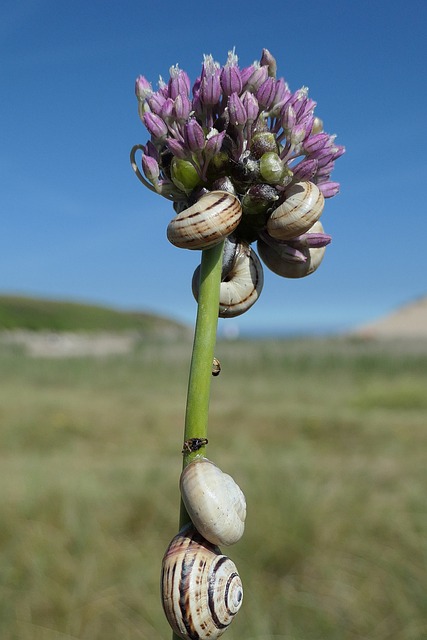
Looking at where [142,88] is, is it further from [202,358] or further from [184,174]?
[202,358]

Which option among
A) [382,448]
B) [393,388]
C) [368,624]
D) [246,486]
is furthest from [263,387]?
[368,624]

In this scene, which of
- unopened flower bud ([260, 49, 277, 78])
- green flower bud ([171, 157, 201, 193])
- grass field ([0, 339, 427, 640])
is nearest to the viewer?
green flower bud ([171, 157, 201, 193])

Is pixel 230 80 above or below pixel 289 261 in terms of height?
above

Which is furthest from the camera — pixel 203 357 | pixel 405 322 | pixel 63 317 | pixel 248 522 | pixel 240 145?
pixel 63 317

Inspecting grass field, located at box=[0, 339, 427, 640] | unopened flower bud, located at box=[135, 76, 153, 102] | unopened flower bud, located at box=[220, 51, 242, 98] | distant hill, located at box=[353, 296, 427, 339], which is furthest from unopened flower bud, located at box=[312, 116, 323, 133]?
distant hill, located at box=[353, 296, 427, 339]

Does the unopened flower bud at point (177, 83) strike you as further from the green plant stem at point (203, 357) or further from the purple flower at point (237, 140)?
the green plant stem at point (203, 357)

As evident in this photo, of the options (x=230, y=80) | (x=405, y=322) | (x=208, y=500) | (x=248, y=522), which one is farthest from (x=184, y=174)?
(x=405, y=322)

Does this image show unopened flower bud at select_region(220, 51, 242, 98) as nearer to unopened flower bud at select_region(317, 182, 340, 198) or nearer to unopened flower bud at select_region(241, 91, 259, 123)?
unopened flower bud at select_region(241, 91, 259, 123)

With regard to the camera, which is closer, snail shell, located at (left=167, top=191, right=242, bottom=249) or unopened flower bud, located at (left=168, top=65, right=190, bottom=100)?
snail shell, located at (left=167, top=191, right=242, bottom=249)
